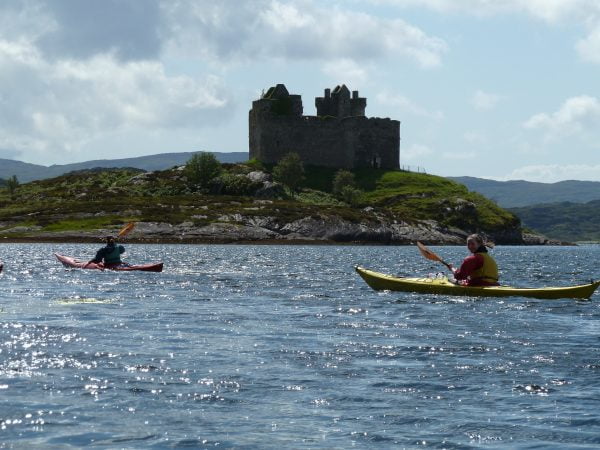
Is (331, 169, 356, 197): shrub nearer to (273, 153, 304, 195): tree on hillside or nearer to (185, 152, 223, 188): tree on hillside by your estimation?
(273, 153, 304, 195): tree on hillside

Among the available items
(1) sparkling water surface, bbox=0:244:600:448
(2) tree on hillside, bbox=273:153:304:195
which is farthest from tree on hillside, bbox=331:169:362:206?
(1) sparkling water surface, bbox=0:244:600:448

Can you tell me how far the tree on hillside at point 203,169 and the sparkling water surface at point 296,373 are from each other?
351 feet

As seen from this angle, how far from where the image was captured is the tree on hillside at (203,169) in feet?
471

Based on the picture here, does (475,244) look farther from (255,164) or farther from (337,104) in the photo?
(337,104)

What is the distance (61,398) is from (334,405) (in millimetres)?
4926

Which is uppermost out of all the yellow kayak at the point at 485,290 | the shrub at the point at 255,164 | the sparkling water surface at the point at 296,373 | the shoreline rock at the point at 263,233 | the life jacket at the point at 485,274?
the shrub at the point at 255,164

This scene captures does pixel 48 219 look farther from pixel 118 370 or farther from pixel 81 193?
pixel 118 370

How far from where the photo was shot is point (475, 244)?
35750 mm

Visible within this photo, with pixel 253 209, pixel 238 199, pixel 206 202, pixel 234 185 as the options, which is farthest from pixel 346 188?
pixel 253 209

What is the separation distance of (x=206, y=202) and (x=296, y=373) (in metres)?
109

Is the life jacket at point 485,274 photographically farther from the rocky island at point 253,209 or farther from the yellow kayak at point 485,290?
the rocky island at point 253,209

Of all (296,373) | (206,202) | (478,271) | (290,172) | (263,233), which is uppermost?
(290,172)

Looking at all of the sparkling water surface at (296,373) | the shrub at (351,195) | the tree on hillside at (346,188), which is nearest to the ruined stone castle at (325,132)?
the tree on hillside at (346,188)

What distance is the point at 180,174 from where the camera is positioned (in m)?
151
